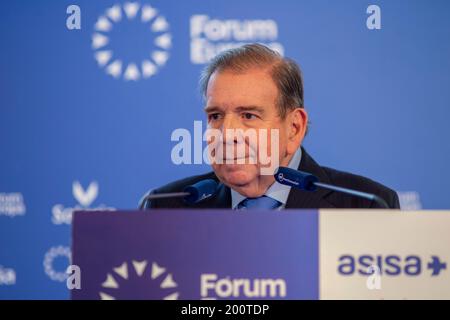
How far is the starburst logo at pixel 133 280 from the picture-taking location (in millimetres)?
2322

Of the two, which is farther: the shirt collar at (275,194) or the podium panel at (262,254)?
the shirt collar at (275,194)

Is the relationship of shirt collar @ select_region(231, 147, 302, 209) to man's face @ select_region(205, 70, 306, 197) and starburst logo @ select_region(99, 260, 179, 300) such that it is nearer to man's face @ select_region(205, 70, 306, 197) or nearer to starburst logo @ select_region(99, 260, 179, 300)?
man's face @ select_region(205, 70, 306, 197)

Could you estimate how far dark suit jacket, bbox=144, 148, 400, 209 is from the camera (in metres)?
3.07

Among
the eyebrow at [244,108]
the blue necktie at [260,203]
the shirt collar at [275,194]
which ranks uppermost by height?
the eyebrow at [244,108]

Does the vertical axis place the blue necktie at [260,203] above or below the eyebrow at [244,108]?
below

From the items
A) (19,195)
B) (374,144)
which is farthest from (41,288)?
(374,144)

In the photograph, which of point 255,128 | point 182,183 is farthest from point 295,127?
point 182,183

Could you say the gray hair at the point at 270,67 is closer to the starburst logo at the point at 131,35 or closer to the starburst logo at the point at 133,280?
the starburst logo at the point at 131,35

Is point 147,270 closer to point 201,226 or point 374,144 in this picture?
point 201,226

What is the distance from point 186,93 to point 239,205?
56 cm

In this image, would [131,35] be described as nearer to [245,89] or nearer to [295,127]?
[245,89]

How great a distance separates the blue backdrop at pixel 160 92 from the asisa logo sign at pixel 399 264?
3.31 feet

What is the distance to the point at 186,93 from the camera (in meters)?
3.40

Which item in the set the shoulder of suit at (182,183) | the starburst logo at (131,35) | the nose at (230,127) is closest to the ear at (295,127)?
the nose at (230,127)
